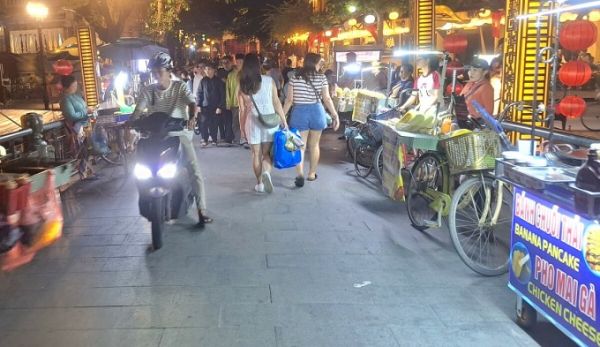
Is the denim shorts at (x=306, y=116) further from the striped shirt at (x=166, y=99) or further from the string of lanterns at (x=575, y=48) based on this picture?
the string of lanterns at (x=575, y=48)

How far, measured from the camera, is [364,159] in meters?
9.04

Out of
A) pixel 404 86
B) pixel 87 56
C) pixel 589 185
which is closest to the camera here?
pixel 589 185

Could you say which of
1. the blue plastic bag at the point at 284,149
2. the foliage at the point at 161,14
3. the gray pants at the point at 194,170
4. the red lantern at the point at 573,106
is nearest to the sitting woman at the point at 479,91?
the red lantern at the point at 573,106

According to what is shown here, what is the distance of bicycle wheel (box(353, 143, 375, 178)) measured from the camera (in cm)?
888

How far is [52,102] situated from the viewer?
2441 cm

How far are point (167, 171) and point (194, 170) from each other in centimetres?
78

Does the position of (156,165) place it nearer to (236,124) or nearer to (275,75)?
(236,124)

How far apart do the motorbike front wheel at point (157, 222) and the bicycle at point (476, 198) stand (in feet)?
9.08

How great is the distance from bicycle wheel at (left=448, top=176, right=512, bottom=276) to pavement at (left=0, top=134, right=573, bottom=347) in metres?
0.20

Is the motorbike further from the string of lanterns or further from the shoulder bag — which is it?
the string of lanterns

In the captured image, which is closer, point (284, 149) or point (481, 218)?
point (481, 218)

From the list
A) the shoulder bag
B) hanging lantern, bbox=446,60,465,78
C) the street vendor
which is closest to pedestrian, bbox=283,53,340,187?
the shoulder bag

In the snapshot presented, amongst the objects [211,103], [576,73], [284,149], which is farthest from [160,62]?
[211,103]

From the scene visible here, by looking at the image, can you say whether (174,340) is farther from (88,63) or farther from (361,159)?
(88,63)
